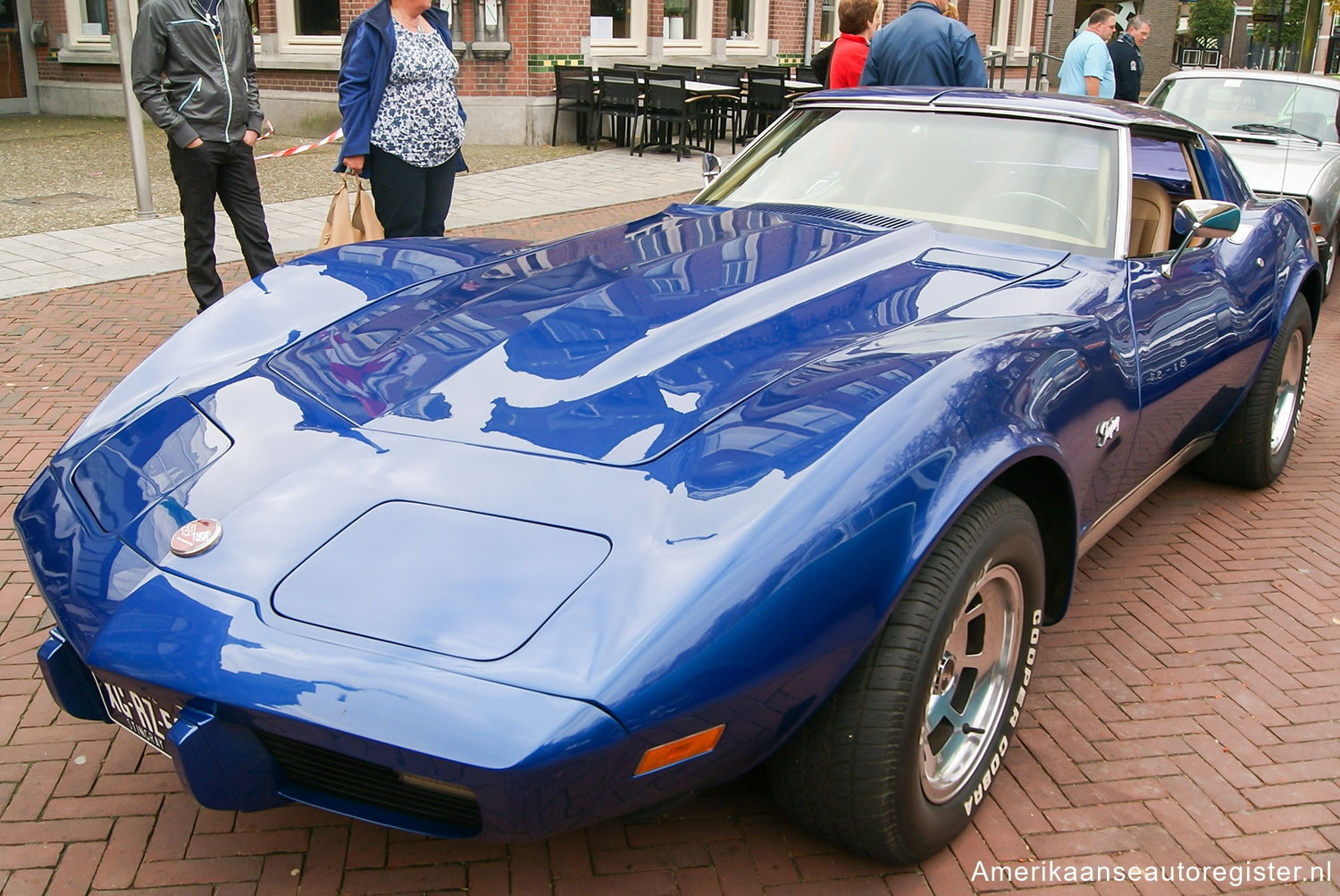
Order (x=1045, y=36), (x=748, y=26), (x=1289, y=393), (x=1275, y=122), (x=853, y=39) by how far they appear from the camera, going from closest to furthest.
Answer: (x=1289, y=393), (x=853, y=39), (x=1275, y=122), (x=748, y=26), (x=1045, y=36)

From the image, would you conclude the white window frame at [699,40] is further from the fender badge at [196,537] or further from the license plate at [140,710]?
the license plate at [140,710]

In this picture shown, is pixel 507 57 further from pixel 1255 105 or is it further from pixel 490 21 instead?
pixel 1255 105

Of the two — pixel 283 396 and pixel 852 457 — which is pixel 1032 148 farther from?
pixel 283 396

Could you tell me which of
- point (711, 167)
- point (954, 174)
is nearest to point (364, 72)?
point (711, 167)

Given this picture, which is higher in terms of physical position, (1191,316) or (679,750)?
(1191,316)

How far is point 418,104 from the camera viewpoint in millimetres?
5465

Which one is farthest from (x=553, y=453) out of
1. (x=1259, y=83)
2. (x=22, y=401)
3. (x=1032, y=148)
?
(x=1259, y=83)

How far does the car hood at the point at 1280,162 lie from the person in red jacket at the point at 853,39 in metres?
2.54

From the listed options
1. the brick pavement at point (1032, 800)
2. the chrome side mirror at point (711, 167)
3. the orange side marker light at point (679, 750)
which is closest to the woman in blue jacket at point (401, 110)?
the chrome side mirror at point (711, 167)

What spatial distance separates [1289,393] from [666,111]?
→ 33.4ft

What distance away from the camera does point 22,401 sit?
16.3ft

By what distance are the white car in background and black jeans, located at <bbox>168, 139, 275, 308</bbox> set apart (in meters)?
6.13

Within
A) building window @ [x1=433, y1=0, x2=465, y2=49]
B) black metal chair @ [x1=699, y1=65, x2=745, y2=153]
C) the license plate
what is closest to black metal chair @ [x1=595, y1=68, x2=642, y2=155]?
black metal chair @ [x1=699, y1=65, x2=745, y2=153]

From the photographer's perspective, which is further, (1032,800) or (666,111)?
(666,111)
